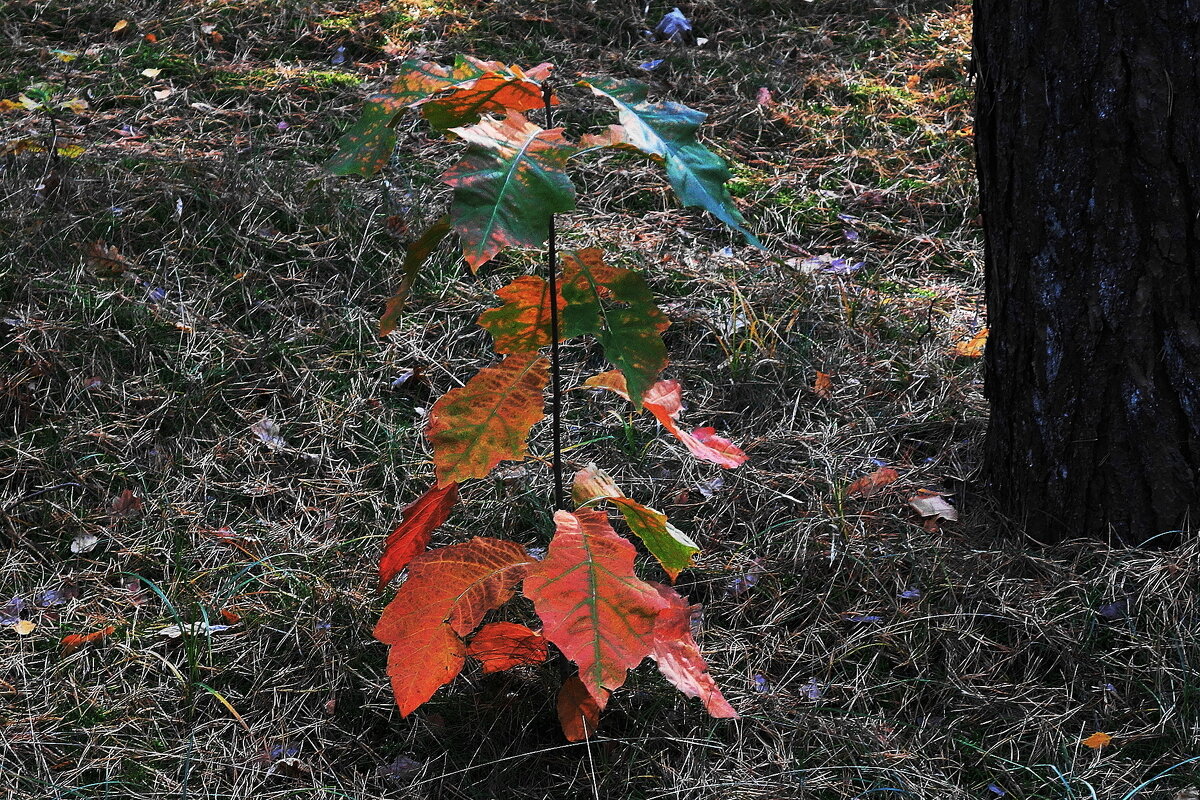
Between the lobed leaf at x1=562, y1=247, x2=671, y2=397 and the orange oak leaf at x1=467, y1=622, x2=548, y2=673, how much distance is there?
0.68 meters

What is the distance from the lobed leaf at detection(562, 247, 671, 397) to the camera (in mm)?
1411

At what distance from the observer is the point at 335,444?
253cm

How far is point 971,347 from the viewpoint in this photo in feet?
8.86

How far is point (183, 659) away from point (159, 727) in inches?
6.8

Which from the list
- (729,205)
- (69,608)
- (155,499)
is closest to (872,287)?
(729,205)

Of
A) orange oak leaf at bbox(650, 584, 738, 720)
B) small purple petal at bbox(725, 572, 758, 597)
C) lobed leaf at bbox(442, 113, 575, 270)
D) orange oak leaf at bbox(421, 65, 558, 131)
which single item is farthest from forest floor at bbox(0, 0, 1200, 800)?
orange oak leaf at bbox(421, 65, 558, 131)

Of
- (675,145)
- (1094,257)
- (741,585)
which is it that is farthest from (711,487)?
(675,145)

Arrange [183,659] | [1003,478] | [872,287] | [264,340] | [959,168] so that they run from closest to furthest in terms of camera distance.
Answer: [183,659] < [1003,478] < [264,340] < [872,287] < [959,168]

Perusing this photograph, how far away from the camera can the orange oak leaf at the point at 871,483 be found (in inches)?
90.7

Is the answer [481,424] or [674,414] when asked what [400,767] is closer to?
[481,424]

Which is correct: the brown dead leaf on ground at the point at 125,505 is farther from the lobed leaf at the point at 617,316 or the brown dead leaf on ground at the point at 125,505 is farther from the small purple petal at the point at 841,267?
the small purple petal at the point at 841,267

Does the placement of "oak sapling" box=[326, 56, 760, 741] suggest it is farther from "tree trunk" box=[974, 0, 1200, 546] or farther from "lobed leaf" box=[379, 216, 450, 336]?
"tree trunk" box=[974, 0, 1200, 546]

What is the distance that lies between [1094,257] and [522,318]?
3.79 feet

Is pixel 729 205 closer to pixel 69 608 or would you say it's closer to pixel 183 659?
pixel 183 659
